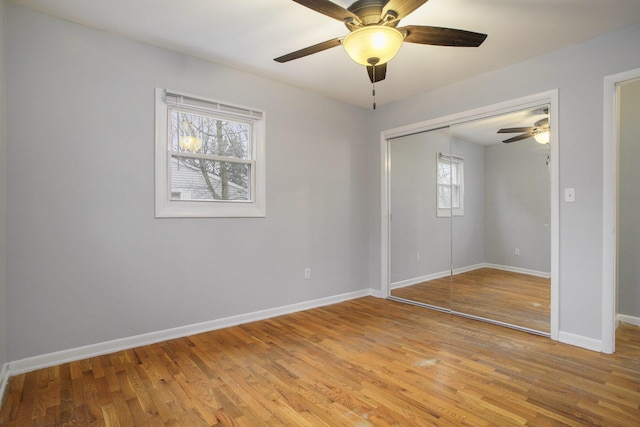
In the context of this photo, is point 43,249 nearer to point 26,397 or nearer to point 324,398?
point 26,397

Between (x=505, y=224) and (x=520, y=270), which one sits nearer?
(x=520, y=270)

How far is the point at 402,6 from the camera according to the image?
5.81 feet

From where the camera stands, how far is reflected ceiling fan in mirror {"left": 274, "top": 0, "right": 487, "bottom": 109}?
183 centimetres

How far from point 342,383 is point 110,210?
2208mm

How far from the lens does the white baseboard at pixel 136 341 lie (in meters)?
2.32

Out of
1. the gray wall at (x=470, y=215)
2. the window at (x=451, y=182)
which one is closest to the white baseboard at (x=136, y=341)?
the gray wall at (x=470, y=215)

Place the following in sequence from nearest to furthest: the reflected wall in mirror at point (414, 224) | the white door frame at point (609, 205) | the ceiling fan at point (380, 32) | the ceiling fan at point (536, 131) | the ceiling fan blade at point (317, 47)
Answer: the ceiling fan at point (380, 32) → the ceiling fan blade at point (317, 47) → the white door frame at point (609, 205) → the ceiling fan at point (536, 131) → the reflected wall in mirror at point (414, 224)

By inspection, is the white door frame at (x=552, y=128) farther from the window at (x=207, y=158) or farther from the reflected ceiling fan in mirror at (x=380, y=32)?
the window at (x=207, y=158)

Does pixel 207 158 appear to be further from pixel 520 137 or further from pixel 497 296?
pixel 497 296

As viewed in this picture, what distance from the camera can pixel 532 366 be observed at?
2.38m

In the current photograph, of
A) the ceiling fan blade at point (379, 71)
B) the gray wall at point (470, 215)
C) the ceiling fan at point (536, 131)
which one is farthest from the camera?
the gray wall at point (470, 215)

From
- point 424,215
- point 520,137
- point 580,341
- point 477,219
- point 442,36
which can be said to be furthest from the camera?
point 424,215

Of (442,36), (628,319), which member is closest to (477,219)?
(628,319)

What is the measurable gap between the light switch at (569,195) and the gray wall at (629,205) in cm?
111
